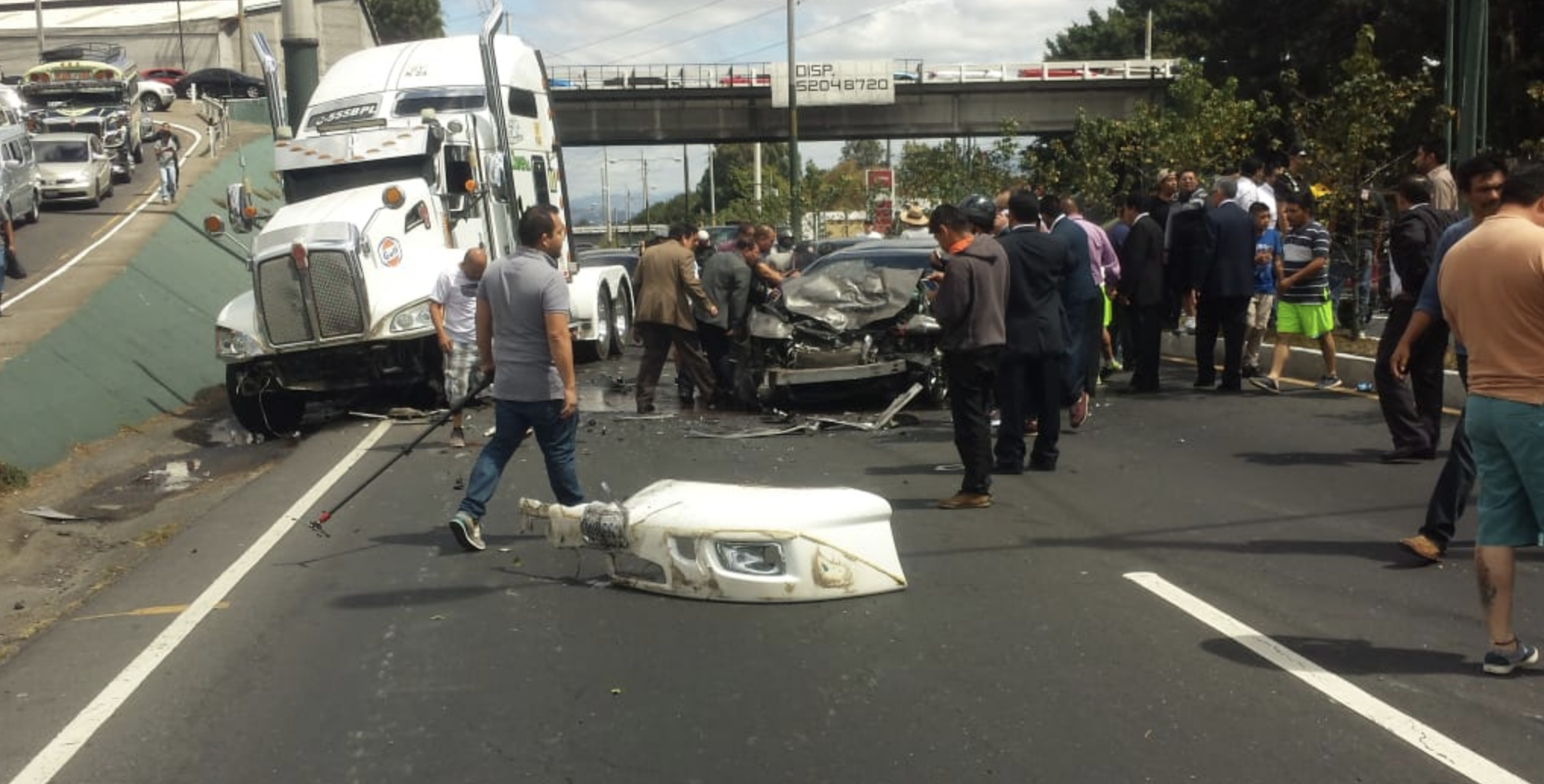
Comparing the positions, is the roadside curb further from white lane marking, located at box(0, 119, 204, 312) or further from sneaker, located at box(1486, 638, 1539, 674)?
white lane marking, located at box(0, 119, 204, 312)

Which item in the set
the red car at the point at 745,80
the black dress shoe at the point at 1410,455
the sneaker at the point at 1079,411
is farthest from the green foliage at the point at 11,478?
the red car at the point at 745,80

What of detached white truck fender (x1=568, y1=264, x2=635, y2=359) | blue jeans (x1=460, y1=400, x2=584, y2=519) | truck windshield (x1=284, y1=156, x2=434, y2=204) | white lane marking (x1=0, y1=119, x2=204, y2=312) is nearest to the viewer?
blue jeans (x1=460, y1=400, x2=584, y2=519)

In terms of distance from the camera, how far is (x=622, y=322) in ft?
74.1

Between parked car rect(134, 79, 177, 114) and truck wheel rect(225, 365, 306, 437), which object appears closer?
truck wheel rect(225, 365, 306, 437)

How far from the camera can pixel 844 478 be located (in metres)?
10.6

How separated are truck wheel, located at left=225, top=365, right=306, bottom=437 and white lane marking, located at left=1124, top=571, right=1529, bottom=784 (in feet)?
35.3

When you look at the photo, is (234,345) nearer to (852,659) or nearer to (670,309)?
(670,309)

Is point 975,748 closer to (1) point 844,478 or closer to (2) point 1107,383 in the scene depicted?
(1) point 844,478

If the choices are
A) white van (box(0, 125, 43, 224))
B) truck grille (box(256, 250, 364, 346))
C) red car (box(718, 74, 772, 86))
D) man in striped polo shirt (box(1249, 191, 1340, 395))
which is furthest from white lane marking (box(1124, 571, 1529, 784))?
red car (box(718, 74, 772, 86))

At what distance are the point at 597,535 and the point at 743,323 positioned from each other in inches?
298

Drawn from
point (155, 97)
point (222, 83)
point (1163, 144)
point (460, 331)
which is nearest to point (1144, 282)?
point (460, 331)

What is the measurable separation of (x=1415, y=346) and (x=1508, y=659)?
4304 millimetres

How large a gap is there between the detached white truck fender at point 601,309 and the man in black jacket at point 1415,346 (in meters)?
10.8

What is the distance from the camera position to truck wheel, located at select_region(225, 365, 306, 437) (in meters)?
15.4
